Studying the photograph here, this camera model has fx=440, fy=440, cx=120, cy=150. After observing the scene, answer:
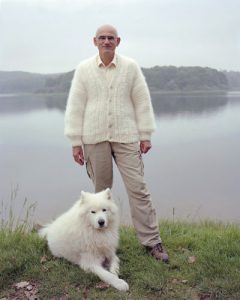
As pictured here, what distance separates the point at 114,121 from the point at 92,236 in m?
1.15

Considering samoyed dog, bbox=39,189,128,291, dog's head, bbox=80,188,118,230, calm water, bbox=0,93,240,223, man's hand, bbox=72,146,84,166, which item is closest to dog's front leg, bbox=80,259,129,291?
samoyed dog, bbox=39,189,128,291

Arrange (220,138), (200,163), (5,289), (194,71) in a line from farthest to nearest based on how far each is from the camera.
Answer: (194,71) < (220,138) < (200,163) < (5,289)

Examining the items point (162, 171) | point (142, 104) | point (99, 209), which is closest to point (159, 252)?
point (99, 209)

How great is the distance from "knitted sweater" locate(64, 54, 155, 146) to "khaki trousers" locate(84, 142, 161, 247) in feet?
0.32

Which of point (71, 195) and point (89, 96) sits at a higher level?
point (89, 96)

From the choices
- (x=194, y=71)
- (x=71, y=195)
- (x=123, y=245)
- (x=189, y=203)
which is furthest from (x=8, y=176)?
(x=194, y=71)

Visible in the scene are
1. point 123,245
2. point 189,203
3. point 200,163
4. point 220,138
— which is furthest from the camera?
point 220,138

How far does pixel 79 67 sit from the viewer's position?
4.51m

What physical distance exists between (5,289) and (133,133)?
1.91 metres

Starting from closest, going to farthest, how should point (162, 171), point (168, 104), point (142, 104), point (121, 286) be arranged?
point (121, 286)
point (142, 104)
point (162, 171)
point (168, 104)

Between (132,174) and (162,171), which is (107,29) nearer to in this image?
(132,174)

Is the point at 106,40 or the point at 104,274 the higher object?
the point at 106,40

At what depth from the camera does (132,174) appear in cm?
441

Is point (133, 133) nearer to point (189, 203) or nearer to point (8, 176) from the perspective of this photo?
point (189, 203)
